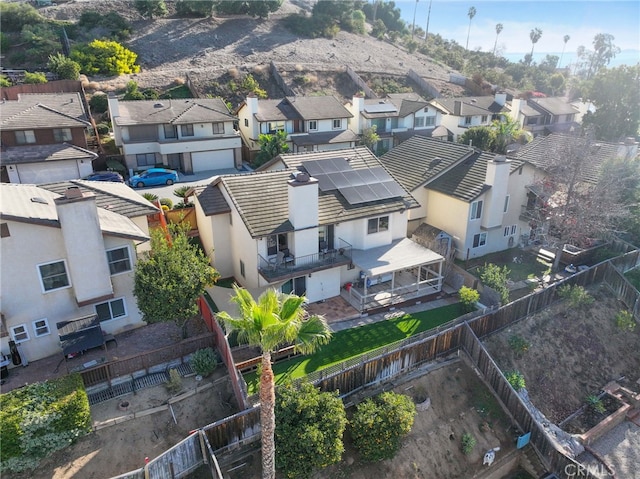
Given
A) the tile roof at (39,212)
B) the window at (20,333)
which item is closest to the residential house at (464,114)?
the tile roof at (39,212)

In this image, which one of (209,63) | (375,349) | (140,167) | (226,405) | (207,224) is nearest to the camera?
(226,405)

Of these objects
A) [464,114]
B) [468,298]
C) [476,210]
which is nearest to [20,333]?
[468,298]

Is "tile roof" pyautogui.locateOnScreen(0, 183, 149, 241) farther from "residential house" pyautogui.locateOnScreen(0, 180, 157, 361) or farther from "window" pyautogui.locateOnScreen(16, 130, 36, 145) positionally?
"window" pyautogui.locateOnScreen(16, 130, 36, 145)

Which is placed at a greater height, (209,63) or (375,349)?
(209,63)

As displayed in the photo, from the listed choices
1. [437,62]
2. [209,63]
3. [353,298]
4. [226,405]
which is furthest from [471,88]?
[226,405]

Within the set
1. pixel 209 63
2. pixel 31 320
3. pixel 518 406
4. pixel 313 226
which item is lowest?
pixel 518 406

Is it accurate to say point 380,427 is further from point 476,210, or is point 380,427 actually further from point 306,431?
point 476,210

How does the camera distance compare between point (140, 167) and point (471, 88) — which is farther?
point (471, 88)

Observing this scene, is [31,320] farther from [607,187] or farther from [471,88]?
[471,88]
